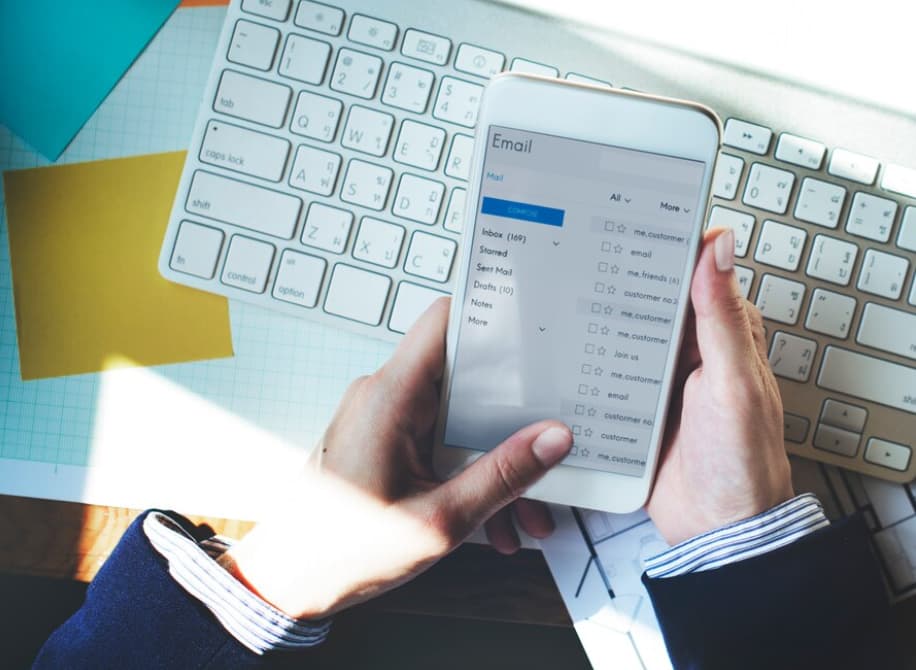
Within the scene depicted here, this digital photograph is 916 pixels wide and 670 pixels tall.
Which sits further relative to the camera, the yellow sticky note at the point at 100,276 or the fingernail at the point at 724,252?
the yellow sticky note at the point at 100,276

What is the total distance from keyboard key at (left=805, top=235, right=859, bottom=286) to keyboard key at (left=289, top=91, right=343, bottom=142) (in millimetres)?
356

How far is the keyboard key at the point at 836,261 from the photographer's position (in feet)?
1.64

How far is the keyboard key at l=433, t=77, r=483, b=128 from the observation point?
51cm

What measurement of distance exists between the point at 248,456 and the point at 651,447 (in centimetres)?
29

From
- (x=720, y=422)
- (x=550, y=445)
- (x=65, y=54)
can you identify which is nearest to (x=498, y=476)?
(x=550, y=445)

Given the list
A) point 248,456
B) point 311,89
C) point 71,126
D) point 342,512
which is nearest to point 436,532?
point 342,512

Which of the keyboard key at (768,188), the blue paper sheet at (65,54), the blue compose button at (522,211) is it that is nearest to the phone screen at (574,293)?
the blue compose button at (522,211)

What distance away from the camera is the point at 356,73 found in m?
0.51

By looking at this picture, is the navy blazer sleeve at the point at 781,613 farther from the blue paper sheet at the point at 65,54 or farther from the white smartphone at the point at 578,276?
the blue paper sheet at the point at 65,54

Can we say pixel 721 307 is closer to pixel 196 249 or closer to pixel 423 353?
pixel 423 353

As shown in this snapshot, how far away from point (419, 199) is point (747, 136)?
0.24 m

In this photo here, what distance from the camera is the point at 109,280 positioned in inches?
21.5

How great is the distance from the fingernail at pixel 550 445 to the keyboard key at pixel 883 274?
0.82ft

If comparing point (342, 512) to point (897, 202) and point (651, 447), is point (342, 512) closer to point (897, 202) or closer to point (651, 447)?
point (651, 447)
